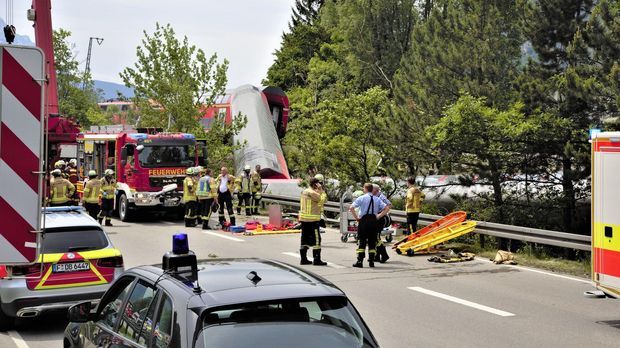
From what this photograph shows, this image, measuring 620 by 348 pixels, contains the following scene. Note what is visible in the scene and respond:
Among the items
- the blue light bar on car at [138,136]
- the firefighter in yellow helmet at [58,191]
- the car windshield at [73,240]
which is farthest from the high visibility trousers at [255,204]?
the car windshield at [73,240]

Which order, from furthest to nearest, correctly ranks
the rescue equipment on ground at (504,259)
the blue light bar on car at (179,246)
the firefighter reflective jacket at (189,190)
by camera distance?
the firefighter reflective jacket at (189,190)
the rescue equipment on ground at (504,259)
the blue light bar on car at (179,246)

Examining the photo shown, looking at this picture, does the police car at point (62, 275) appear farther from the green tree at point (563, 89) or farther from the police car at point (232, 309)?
the green tree at point (563, 89)

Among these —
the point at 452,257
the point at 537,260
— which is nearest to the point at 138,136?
the point at 452,257

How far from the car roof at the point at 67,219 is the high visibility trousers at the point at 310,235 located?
5.55 meters

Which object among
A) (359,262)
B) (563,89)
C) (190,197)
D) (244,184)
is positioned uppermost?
(563,89)

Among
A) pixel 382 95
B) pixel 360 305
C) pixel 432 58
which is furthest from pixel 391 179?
pixel 360 305

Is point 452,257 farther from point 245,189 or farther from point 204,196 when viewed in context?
point 245,189

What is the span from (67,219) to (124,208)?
15.2m

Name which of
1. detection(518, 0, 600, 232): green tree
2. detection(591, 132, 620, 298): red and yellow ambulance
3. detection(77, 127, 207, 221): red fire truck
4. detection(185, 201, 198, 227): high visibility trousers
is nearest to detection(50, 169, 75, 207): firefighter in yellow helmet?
detection(185, 201, 198, 227): high visibility trousers

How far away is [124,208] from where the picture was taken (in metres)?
25.0

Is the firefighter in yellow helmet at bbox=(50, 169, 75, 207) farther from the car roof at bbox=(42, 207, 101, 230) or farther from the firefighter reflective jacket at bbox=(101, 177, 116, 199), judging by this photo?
the car roof at bbox=(42, 207, 101, 230)

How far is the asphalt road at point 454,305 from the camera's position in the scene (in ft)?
30.4

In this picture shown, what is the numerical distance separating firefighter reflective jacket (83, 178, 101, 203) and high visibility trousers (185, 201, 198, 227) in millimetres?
2668

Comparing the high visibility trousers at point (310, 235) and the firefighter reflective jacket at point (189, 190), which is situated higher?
the firefighter reflective jacket at point (189, 190)
